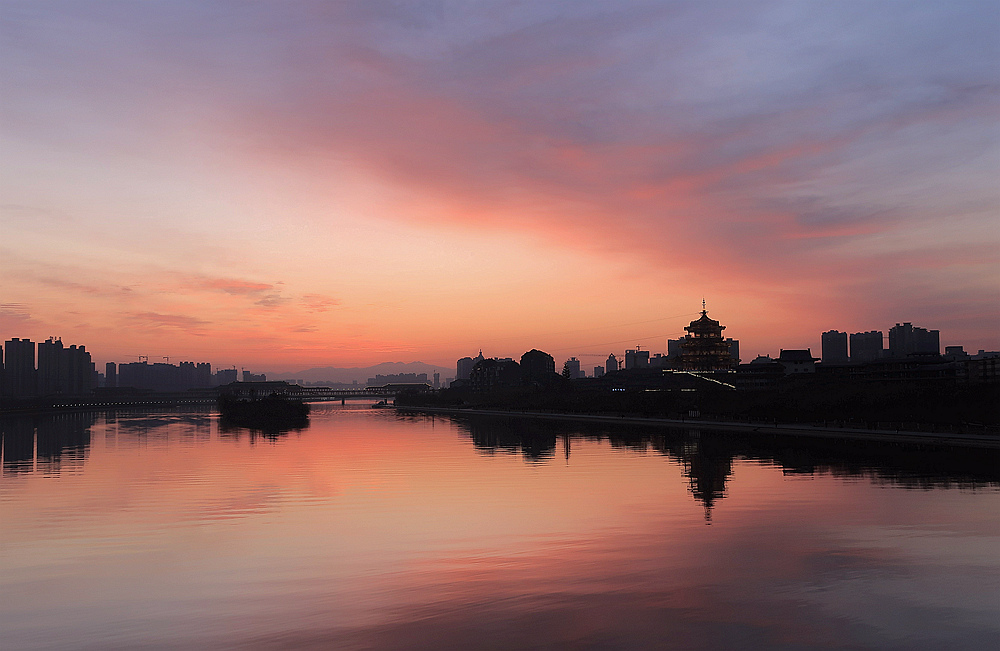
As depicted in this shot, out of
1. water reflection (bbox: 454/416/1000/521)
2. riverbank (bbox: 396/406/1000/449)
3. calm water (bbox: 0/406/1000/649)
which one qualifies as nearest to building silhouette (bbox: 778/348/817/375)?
riverbank (bbox: 396/406/1000/449)

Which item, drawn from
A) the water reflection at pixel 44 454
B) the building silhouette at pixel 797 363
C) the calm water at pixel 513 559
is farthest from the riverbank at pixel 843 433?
the building silhouette at pixel 797 363

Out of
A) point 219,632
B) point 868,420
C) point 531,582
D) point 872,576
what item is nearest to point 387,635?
point 219,632

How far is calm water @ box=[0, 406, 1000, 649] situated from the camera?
1727 centimetres

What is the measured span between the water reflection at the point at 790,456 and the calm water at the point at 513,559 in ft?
1.64

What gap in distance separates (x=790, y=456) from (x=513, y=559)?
41.1 metres

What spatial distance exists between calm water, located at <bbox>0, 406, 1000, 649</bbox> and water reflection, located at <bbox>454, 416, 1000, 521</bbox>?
501 mm

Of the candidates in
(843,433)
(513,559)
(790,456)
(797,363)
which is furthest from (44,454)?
(797,363)

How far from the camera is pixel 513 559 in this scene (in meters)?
24.5

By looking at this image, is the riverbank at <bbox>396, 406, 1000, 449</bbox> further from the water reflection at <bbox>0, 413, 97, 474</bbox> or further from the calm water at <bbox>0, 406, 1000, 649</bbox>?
the water reflection at <bbox>0, 413, 97, 474</bbox>

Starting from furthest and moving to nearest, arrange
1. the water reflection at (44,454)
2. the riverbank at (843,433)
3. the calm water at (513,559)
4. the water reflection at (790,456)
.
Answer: the riverbank at (843,433), the water reflection at (44,454), the water reflection at (790,456), the calm water at (513,559)

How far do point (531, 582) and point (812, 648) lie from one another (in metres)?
8.13

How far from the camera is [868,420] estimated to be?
87250mm

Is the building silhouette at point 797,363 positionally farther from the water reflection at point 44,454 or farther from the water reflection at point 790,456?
the water reflection at point 44,454

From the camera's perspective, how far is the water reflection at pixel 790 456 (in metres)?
A: 43.1
